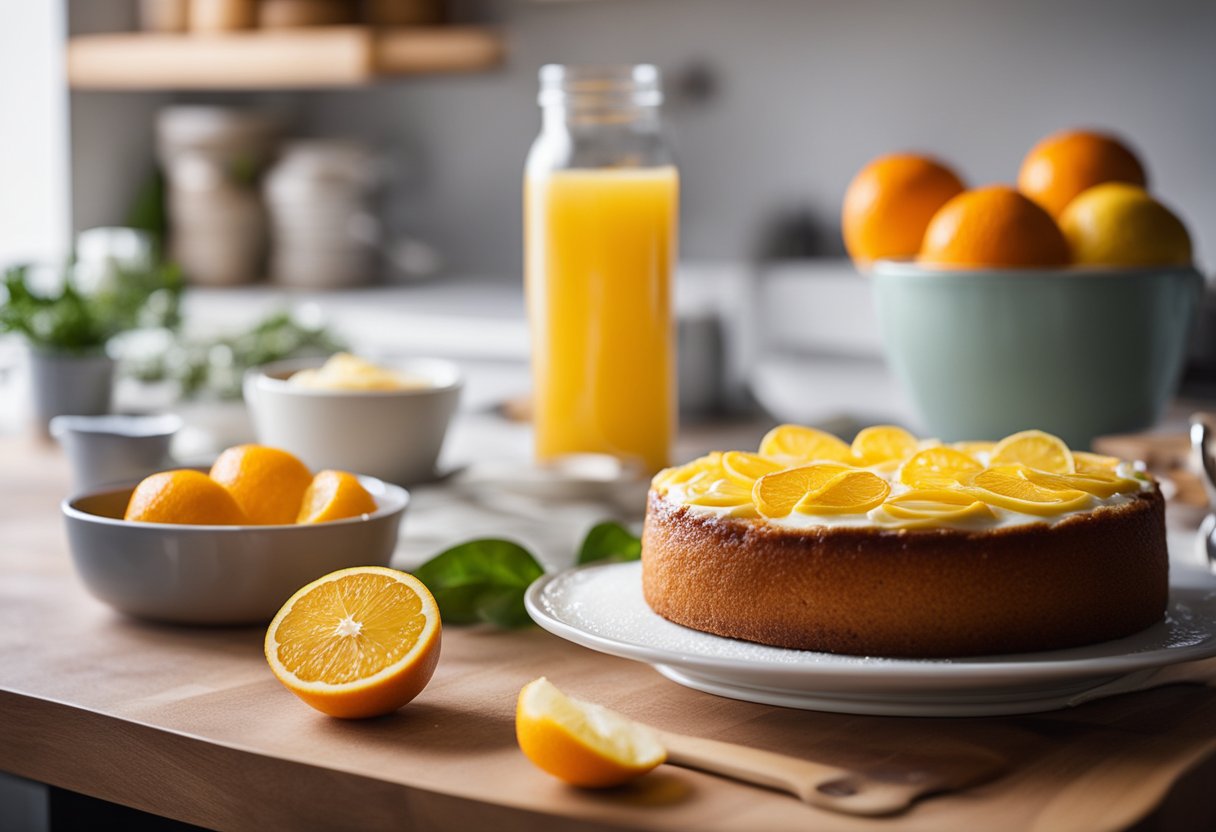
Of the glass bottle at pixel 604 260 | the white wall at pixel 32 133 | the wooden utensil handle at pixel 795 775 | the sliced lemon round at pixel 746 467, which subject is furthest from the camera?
the white wall at pixel 32 133

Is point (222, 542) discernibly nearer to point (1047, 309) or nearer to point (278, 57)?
point (1047, 309)

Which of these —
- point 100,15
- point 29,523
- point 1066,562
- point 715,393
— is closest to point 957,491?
point 1066,562

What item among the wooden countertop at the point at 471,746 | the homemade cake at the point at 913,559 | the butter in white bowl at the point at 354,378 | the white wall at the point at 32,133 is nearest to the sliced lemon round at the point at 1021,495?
the homemade cake at the point at 913,559

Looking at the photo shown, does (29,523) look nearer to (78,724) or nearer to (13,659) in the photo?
(13,659)

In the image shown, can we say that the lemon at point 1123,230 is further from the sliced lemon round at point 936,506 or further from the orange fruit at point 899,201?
the sliced lemon round at point 936,506

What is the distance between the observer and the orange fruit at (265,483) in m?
0.89

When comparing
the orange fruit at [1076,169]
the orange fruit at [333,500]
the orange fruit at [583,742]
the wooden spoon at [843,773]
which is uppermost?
the orange fruit at [1076,169]

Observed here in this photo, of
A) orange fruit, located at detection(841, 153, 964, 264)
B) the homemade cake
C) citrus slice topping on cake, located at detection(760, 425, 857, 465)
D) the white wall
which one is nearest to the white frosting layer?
the homemade cake

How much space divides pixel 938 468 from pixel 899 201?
0.62 metres

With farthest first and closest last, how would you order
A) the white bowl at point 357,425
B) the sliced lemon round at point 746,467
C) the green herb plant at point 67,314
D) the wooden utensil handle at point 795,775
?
the green herb plant at point 67,314 < the white bowl at point 357,425 < the sliced lemon round at point 746,467 < the wooden utensil handle at point 795,775

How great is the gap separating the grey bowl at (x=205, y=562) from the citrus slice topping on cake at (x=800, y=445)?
0.25 meters

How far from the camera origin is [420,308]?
298cm

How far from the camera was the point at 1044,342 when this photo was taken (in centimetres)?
125

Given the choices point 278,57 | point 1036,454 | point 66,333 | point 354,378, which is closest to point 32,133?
point 278,57
